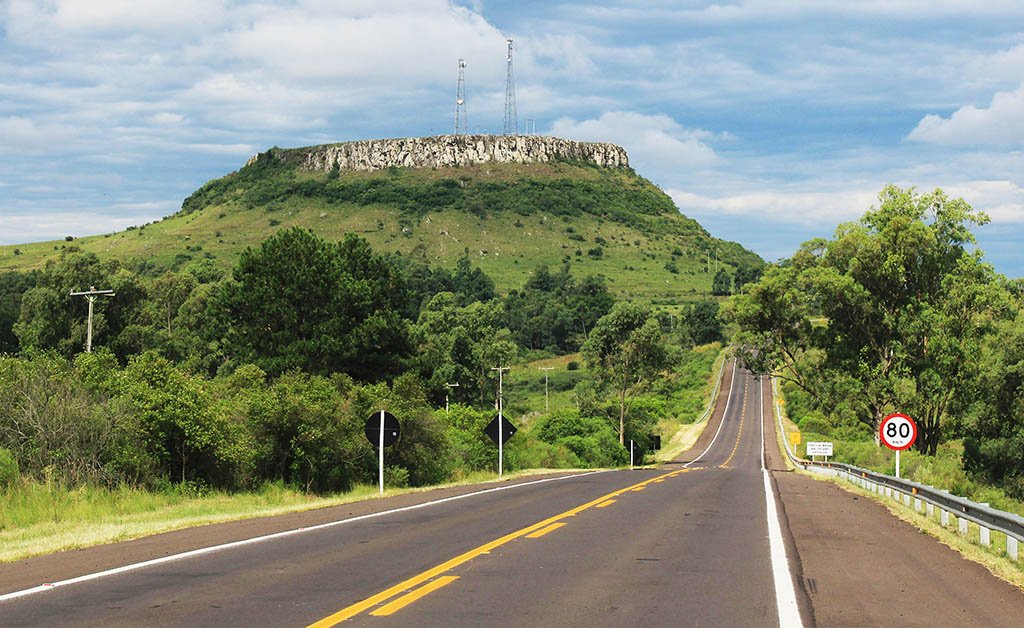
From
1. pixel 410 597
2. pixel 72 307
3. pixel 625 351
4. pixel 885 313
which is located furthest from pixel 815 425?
pixel 410 597

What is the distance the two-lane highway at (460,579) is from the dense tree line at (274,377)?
9.40m

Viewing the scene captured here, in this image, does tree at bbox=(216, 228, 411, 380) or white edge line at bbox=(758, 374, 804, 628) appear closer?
white edge line at bbox=(758, 374, 804, 628)

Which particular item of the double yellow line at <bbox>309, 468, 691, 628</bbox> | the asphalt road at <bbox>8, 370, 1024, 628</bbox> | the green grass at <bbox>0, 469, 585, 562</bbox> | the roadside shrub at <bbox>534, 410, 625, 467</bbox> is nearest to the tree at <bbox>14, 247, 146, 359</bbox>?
the roadside shrub at <bbox>534, 410, 625, 467</bbox>

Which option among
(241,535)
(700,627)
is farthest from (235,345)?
(700,627)

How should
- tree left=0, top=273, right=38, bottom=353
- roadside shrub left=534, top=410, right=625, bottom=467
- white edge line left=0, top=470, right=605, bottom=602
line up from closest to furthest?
white edge line left=0, top=470, right=605, bottom=602
roadside shrub left=534, top=410, right=625, bottom=467
tree left=0, top=273, right=38, bottom=353

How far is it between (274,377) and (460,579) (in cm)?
4681

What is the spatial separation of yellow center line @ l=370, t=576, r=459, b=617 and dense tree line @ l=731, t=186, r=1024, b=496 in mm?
42870

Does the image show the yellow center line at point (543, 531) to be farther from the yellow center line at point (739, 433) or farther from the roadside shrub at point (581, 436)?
the roadside shrub at point (581, 436)

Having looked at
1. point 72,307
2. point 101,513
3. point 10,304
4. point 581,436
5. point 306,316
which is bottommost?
point 581,436

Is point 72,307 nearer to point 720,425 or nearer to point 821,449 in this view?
point 821,449

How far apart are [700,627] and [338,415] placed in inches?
986

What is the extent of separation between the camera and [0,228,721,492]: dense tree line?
2438 centimetres

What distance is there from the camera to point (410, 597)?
32.1ft

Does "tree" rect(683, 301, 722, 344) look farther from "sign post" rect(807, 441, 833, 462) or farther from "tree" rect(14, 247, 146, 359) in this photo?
"sign post" rect(807, 441, 833, 462)
